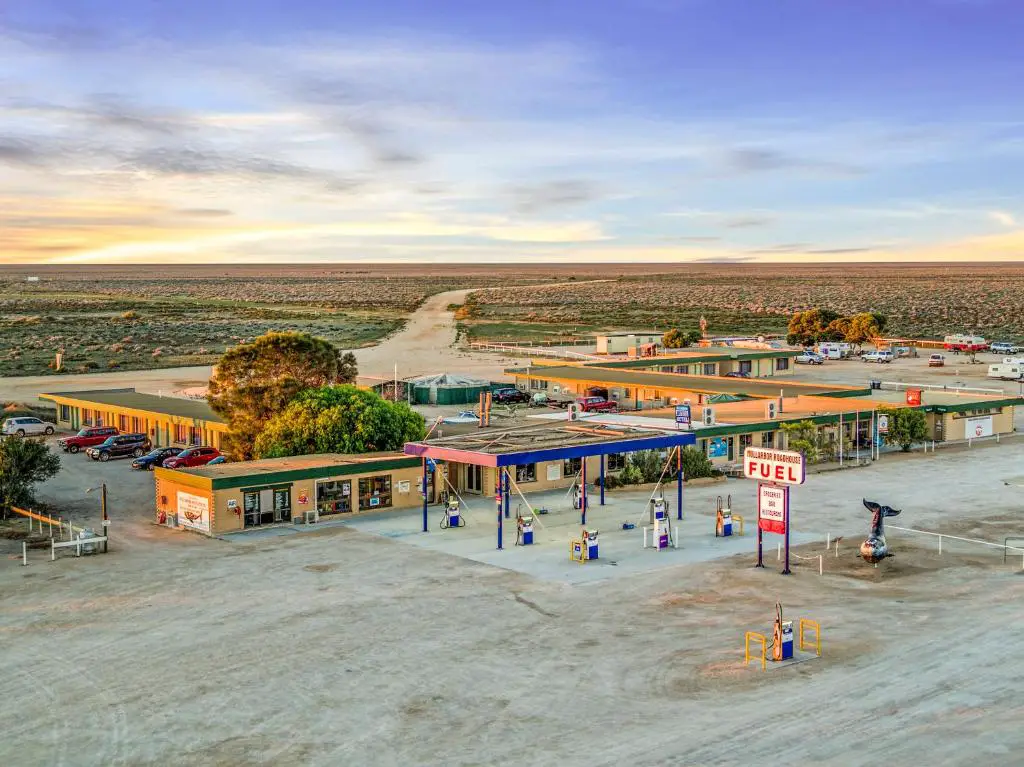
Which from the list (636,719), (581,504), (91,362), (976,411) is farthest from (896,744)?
(91,362)

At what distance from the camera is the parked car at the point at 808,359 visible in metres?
115

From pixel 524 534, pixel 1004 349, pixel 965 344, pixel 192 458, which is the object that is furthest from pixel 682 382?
A: pixel 1004 349

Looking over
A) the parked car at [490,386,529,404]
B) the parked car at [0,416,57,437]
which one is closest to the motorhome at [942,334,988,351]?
the parked car at [490,386,529,404]

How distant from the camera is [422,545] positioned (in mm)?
38062

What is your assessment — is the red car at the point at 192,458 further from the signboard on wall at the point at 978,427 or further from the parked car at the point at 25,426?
the signboard on wall at the point at 978,427

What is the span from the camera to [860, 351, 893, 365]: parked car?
11469 centimetres

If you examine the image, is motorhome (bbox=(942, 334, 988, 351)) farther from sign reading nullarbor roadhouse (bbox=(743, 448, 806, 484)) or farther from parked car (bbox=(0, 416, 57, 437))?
sign reading nullarbor roadhouse (bbox=(743, 448, 806, 484))

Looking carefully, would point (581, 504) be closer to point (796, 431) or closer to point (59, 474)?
point (796, 431)

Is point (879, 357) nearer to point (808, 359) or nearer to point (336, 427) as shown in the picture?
point (808, 359)

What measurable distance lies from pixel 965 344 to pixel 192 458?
310 ft

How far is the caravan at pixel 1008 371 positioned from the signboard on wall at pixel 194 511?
7686cm

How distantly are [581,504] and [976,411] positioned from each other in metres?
31.3

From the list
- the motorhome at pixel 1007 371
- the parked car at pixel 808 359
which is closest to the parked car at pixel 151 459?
the motorhome at pixel 1007 371

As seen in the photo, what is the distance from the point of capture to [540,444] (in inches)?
1633
